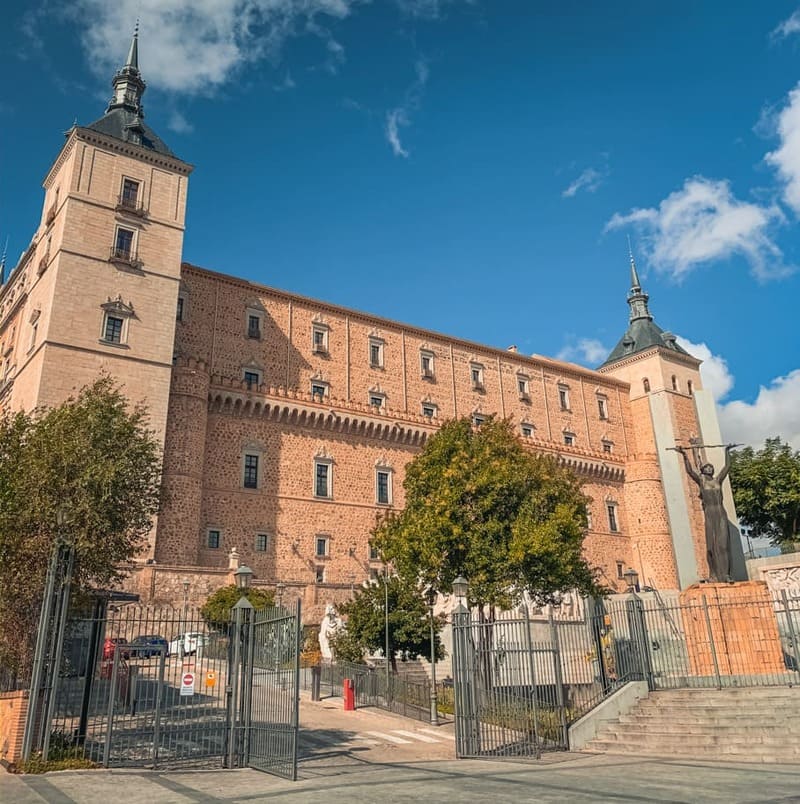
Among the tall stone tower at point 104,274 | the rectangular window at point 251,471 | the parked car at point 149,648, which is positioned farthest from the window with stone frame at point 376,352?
the parked car at point 149,648

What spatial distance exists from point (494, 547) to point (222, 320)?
2165 centimetres

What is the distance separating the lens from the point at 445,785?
9.70 meters

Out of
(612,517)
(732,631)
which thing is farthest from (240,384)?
(612,517)

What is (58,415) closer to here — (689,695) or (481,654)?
(481,654)

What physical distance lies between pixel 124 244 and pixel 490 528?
22168 mm

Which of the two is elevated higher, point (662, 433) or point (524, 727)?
point (662, 433)

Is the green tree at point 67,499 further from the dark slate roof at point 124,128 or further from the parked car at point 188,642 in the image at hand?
the dark slate roof at point 124,128

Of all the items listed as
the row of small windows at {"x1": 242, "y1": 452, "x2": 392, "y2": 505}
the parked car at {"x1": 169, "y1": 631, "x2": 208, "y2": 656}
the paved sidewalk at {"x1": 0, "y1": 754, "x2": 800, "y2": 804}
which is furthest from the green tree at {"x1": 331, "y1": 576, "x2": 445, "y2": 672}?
the row of small windows at {"x1": 242, "y1": 452, "x2": 392, "y2": 505}

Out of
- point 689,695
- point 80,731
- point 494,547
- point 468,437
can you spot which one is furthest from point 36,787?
point 468,437

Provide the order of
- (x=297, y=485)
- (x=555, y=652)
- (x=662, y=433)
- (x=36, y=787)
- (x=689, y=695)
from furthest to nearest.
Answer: (x=662, y=433)
(x=297, y=485)
(x=689, y=695)
(x=555, y=652)
(x=36, y=787)

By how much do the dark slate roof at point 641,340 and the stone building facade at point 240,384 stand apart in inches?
444

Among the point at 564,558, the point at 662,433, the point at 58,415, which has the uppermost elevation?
the point at 662,433

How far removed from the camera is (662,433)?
2153 inches

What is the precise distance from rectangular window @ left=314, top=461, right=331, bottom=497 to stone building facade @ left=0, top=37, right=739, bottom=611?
82 millimetres
